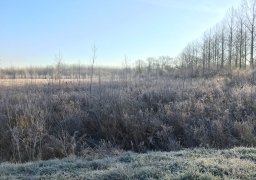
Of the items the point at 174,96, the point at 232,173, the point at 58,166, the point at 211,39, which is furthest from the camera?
the point at 211,39

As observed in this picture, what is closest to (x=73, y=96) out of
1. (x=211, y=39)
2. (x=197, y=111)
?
(x=197, y=111)

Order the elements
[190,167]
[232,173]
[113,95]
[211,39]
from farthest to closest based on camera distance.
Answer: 1. [211,39]
2. [113,95]
3. [190,167]
4. [232,173]

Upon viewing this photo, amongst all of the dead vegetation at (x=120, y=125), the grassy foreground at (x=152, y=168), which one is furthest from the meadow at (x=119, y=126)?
the grassy foreground at (x=152, y=168)

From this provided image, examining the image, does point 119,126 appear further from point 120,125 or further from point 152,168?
point 152,168

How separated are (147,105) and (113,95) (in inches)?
70.1

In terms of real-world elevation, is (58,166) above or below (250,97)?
below

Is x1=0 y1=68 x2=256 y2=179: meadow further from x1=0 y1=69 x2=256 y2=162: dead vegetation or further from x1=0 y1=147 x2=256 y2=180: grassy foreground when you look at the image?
x1=0 y1=147 x2=256 y2=180: grassy foreground

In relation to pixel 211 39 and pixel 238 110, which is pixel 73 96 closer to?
pixel 238 110

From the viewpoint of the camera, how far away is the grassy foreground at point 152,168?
3.84m

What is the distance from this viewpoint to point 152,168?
164 inches

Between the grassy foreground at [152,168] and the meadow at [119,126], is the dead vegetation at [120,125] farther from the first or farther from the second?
the grassy foreground at [152,168]

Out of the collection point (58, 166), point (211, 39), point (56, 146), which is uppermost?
point (211, 39)

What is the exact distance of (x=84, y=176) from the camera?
3.93 metres

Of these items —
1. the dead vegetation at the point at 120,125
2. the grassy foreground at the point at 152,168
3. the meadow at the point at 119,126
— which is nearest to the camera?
the grassy foreground at the point at 152,168
